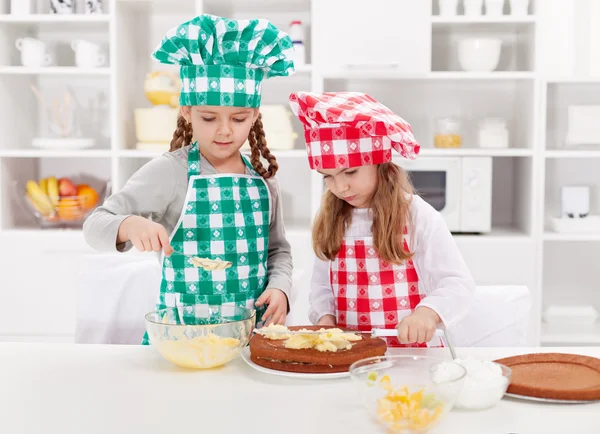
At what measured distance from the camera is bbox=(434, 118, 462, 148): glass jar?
313cm

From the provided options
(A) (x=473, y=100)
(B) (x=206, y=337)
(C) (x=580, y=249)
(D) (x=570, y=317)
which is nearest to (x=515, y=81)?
(A) (x=473, y=100)

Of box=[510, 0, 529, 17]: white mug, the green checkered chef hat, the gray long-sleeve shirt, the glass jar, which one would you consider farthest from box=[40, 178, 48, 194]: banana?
box=[510, 0, 529, 17]: white mug

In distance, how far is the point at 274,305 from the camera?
1489 mm

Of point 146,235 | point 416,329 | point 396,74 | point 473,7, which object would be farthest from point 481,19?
point 146,235

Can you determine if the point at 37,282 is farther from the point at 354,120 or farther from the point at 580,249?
the point at 580,249

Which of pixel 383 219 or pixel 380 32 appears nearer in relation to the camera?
pixel 383 219

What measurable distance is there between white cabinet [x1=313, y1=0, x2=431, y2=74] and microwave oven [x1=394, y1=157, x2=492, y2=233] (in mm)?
399

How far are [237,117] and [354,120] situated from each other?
27 centimetres

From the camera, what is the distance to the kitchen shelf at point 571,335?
3084 millimetres

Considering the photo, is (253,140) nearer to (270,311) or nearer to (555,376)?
(270,311)

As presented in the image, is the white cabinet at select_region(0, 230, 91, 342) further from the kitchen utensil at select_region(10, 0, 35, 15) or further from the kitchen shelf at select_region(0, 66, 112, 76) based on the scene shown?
the kitchen utensil at select_region(10, 0, 35, 15)

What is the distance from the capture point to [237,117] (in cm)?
151

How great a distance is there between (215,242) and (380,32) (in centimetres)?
171

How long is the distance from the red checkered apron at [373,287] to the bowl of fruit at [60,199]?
193 cm
